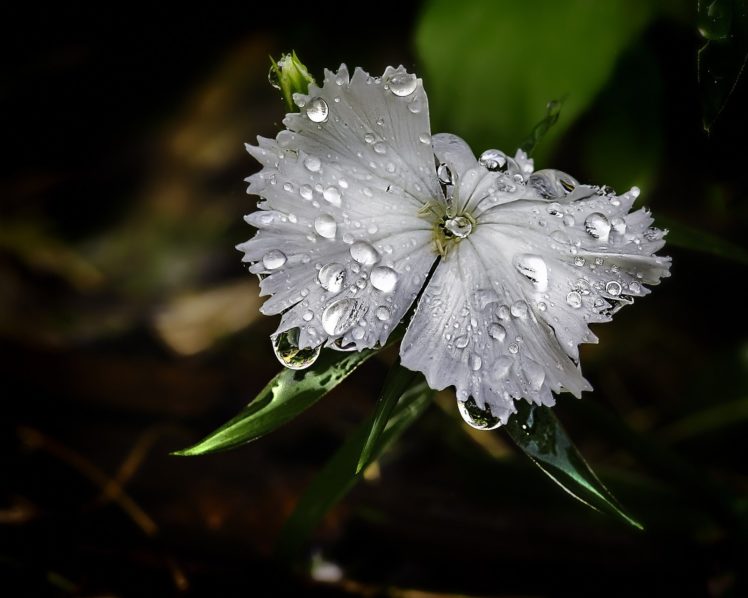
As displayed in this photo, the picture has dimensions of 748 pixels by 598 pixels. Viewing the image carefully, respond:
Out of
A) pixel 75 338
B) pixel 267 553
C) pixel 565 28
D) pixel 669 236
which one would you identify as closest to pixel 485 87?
pixel 565 28

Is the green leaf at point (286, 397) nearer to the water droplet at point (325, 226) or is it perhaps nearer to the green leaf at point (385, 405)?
the green leaf at point (385, 405)

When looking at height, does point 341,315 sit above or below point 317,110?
below

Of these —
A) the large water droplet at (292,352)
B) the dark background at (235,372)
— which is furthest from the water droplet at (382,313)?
the dark background at (235,372)

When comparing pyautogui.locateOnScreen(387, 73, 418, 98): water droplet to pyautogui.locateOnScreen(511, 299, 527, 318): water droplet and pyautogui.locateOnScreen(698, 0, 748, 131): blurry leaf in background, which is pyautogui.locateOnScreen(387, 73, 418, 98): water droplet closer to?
pyautogui.locateOnScreen(511, 299, 527, 318): water droplet

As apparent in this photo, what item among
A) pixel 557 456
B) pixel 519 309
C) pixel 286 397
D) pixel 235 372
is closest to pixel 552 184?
pixel 519 309

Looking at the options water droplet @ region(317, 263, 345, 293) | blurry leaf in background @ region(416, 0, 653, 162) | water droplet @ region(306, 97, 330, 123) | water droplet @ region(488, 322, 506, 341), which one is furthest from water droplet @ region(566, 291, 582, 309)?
blurry leaf in background @ region(416, 0, 653, 162)

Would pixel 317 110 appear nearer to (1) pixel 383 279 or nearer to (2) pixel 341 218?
(2) pixel 341 218

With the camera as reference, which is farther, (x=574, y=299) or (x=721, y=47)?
(x=721, y=47)

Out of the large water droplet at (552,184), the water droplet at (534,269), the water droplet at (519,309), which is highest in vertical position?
the large water droplet at (552,184)
